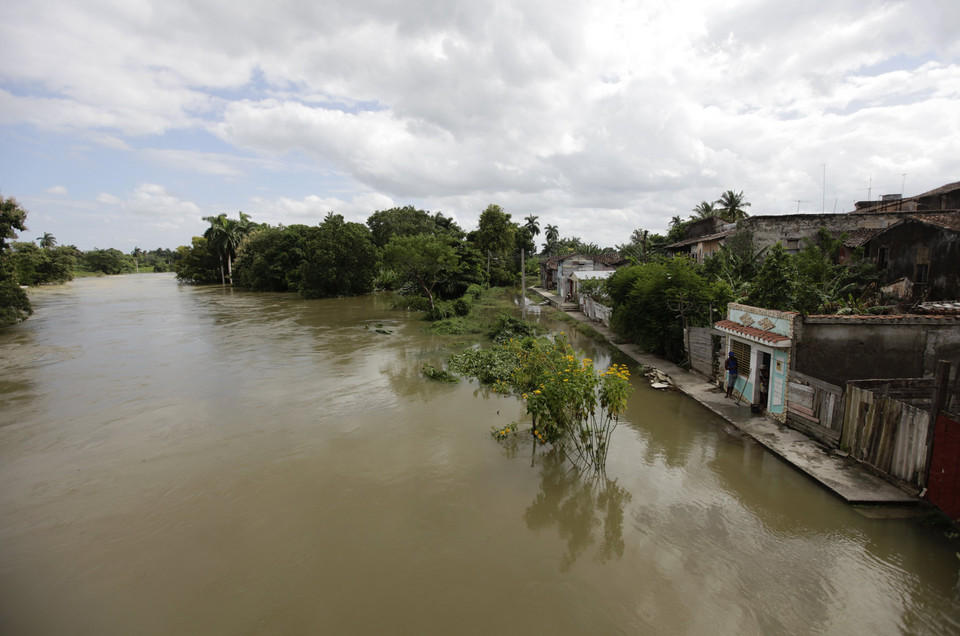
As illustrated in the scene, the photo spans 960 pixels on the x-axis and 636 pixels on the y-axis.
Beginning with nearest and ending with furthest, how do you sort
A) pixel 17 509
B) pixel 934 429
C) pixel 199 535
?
pixel 934 429, pixel 199 535, pixel 17 509

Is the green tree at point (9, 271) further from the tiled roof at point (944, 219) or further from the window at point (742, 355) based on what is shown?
the tiled roof at point (944, 219)

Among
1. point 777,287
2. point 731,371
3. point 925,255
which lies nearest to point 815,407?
point 731,371

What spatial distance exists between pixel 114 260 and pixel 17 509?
115 meters

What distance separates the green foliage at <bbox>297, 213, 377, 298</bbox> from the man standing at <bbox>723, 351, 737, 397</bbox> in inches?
1445

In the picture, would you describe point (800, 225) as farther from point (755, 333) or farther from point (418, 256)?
point (418, 256)

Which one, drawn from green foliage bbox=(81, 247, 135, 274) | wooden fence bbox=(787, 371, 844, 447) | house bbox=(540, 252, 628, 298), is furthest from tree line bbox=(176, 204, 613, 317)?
green foliage bbox=(81, 247, 135, 274)

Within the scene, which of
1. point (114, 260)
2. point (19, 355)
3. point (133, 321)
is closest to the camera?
point (19, 355)

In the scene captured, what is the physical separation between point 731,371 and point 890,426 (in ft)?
14.6

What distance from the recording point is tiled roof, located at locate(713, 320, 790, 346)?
383 inches

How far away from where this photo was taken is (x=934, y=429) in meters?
6.54

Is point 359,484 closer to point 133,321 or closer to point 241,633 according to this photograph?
point 241,633

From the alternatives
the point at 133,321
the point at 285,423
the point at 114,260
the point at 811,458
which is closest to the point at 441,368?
the point at 285,423

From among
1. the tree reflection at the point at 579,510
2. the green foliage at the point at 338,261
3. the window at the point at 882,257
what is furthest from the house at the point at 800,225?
the green foliage at the point at 338,261

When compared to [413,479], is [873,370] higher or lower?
higher
